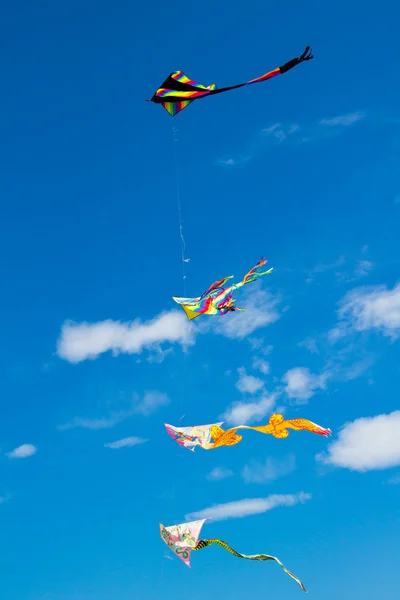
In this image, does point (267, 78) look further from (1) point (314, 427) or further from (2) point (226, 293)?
(1) point (314, 427)

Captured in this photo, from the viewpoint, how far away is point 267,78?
69.9 feet

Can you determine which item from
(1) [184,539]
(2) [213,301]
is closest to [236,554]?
(1) [184,539]

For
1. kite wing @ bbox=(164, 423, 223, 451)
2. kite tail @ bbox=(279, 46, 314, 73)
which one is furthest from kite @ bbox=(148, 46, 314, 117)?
kite wing @ bbox=(164, 423, 223, 451)

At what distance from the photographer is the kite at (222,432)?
25.0 m

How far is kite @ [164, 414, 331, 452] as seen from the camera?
25.0 metres

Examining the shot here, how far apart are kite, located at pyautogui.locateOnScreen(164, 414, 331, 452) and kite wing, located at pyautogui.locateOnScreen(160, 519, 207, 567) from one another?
3.26 m

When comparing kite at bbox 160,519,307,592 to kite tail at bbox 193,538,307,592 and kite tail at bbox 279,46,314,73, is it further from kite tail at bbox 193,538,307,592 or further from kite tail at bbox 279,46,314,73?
kite tail at bbox 279,46,314,73

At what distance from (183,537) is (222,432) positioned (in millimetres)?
4420

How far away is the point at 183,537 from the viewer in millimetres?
24594

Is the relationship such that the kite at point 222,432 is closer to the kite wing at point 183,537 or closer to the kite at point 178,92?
the kite wing at point 183,537

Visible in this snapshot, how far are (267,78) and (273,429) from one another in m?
12.7

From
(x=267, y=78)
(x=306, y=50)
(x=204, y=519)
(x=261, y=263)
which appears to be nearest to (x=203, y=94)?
(x=267, y=78)

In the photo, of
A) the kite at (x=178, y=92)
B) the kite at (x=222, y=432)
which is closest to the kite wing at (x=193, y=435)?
the kite at (x=222, y=432)

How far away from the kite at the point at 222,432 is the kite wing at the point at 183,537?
3.26 meters
